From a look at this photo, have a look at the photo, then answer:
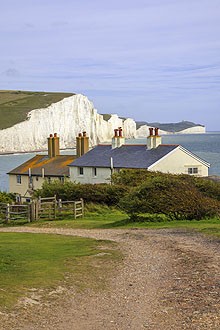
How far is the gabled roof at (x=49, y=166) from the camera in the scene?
51.1m

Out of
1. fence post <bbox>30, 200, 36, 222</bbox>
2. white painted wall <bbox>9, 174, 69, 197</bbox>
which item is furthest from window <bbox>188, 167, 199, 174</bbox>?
fence post <bbox>30, 200, 36, 222</bbox>

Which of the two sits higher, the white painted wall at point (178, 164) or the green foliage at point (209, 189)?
the white painted wall at point (178, 164)

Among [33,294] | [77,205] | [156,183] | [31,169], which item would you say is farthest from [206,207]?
[31,169]

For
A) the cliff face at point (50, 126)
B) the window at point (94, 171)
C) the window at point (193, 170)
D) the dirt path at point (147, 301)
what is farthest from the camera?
the cliff face at point (50, 126)

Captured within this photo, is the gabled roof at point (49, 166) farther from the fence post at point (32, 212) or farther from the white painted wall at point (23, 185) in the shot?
the fence post at point (32, 212)

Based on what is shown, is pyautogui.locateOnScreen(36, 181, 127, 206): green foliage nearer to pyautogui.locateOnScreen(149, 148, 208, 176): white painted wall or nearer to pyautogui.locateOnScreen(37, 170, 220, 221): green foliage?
pyautogui.locateOnScreen(37, 170, 220, 221): green foliage

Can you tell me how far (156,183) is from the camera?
27.6 meters

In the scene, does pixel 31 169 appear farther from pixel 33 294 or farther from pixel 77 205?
pixel 33 294

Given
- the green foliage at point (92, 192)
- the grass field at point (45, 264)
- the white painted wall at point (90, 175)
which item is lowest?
the grass field at point (45, 264)

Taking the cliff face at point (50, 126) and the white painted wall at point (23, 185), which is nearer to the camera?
the white painted wall at point (23, 185)

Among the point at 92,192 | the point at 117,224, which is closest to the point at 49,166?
the point at 92,192

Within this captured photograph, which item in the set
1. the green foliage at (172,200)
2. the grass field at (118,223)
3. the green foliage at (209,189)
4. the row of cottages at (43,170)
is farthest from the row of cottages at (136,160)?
the green foliage at (172,200)

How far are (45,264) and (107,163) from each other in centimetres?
3303

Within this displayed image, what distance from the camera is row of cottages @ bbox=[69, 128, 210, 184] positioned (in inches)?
1793
